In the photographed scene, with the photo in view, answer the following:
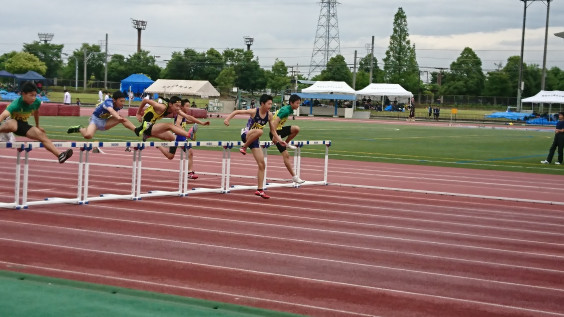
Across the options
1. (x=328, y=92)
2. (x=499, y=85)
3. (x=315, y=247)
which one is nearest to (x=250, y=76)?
(x=499, y=85)

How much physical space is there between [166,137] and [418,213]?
5369 mm

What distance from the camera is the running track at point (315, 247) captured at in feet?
21.9

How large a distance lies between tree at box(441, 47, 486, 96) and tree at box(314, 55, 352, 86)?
1669 centimetres

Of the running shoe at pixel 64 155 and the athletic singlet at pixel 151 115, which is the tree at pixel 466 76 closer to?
the athletic singlet at pixel 151 115

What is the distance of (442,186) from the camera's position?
1645 cm

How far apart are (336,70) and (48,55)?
46.8 metres

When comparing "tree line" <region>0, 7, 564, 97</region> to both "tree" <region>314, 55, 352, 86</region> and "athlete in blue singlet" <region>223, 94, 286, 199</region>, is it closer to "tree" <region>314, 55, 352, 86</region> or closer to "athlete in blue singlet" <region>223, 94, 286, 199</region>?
"tree" <region>314, 55, 352, 86</region>

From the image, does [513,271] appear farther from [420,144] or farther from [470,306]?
[420,144]

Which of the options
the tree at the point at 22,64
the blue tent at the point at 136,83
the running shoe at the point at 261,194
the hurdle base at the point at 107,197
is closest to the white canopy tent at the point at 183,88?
the blue tent at the point at 136,83

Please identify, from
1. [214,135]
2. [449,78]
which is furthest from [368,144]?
[449,78]

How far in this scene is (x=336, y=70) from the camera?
110 m

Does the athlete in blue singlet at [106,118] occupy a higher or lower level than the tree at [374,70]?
lower

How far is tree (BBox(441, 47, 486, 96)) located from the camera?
11481cm

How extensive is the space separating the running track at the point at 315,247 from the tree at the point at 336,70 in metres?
95.5
